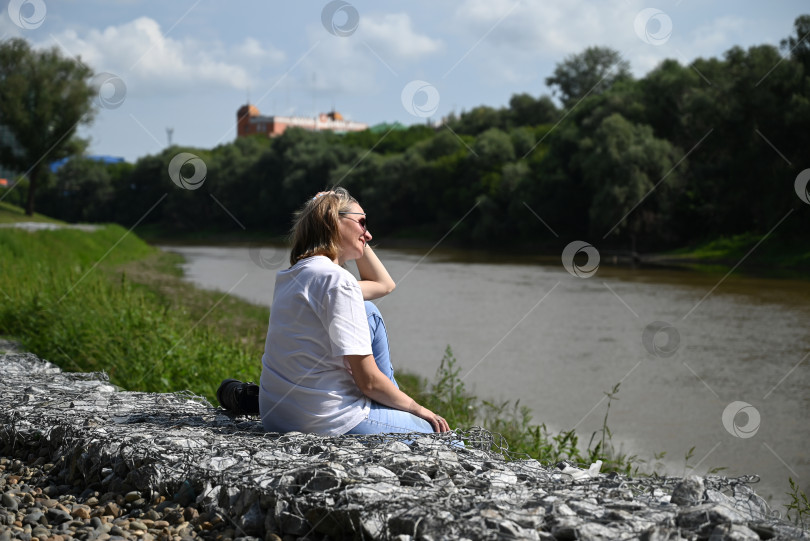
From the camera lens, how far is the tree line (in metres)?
32.6

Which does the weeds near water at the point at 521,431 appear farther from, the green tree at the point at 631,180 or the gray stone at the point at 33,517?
the green tree at the point at 631,180

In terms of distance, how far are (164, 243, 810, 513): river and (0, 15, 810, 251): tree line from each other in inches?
162

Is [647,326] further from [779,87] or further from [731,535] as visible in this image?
[779,87]

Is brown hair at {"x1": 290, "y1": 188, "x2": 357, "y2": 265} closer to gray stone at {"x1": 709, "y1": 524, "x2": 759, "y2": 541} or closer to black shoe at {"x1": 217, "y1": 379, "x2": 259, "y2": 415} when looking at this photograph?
black shoe at {"x1": 217, "y1": 379, "x2": 259, "y2": 415}

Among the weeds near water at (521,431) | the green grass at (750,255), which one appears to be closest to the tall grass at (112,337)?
the weeds near water at (521,431)

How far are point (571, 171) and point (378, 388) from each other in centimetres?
4640

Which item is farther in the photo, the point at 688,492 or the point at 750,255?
the point at 750,255

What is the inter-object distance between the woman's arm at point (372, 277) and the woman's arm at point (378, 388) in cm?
80

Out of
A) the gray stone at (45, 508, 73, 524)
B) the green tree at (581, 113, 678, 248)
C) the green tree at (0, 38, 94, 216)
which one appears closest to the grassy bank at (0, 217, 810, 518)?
the gray stone at (45, 508, 73, 524)

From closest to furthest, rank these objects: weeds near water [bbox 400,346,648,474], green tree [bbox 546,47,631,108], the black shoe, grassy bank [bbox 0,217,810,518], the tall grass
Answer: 1. the black shoe
2. weeds near water [bbox 400,346,648,474]
3. grassy bank [bbox 0,217,810,518]
4. the tall grass
5. green tree [bbox 546,47,631,108]

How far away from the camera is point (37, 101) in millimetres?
39562

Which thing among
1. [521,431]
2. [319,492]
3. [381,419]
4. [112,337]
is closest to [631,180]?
[521,431]

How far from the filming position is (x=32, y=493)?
362cm

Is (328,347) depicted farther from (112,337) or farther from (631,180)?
(631,180)
